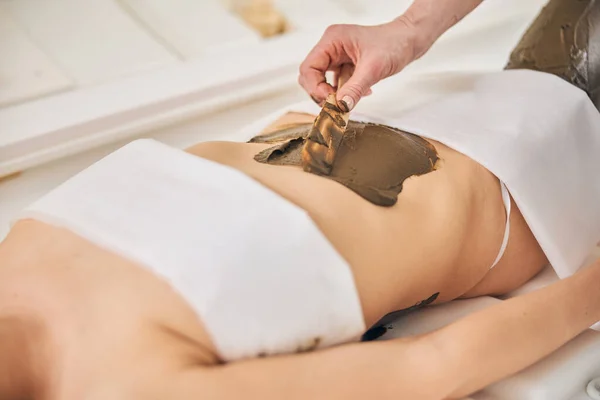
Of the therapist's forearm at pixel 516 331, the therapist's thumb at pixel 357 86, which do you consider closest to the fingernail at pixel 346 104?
the therapist's thumb at pixel 357 86

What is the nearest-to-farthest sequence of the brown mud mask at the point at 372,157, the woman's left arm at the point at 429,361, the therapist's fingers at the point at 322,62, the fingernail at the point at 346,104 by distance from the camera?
the woman's left arm at the point at 429,361
the brown mud mask at the point at 372,157
the fingernail at the point at 346,104
the therapist's fingers at the point at 322,62

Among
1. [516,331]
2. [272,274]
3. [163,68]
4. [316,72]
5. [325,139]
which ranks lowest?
[516,331]

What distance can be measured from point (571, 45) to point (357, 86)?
1.32 ft

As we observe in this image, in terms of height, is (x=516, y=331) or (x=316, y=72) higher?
(x=316, y=72)

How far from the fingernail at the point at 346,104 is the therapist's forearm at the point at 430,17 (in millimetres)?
234

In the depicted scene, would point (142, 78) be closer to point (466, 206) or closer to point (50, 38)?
point (50, 38)

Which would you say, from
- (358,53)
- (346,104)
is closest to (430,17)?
(358,53)

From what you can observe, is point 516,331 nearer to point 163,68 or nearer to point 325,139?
point 325,139

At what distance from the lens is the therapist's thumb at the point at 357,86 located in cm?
102

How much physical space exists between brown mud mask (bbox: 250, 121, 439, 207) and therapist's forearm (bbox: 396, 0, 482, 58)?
24 centimetres

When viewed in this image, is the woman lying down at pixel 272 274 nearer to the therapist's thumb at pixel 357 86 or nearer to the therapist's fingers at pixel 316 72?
the therapist's thumb at pixel 357 86

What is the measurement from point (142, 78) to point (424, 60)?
0.65 metres

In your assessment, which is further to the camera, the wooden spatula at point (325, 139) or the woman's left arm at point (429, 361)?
the wooden spatula at point (325, 139)

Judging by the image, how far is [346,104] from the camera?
40.1 inches
